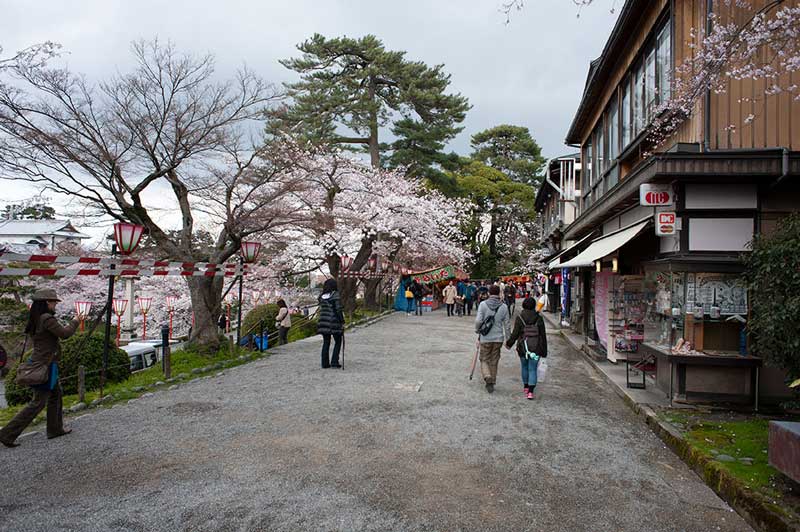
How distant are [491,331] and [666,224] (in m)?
3.21

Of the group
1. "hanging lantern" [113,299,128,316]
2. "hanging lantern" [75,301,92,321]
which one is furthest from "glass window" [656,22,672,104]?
"hanging lantern" [113,299,128,316]

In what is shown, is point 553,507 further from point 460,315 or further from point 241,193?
point 460,315

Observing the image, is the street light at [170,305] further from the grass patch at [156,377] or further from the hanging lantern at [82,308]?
the grass patch at [156,377]

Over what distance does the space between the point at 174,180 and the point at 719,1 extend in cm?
1231

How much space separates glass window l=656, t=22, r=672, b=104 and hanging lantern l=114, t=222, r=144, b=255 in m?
9.72

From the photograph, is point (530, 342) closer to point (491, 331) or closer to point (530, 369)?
point (530, 369)

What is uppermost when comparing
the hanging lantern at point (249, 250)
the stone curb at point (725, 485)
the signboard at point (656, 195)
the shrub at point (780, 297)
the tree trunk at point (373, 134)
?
the tree trunk at point (373, 134)

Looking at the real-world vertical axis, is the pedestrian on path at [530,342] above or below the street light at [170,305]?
above

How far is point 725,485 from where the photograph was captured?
15.8 ft

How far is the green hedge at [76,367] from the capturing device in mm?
9688

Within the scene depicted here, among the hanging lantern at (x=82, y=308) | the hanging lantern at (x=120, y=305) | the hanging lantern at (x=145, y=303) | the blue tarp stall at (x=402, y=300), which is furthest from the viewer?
the blue tarp stall at (x=402, y=300)

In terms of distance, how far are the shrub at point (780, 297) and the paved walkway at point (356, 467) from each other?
5.22 ft

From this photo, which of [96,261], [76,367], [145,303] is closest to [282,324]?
[76,367]

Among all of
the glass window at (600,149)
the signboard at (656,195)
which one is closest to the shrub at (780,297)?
the signboard at (656,195)
